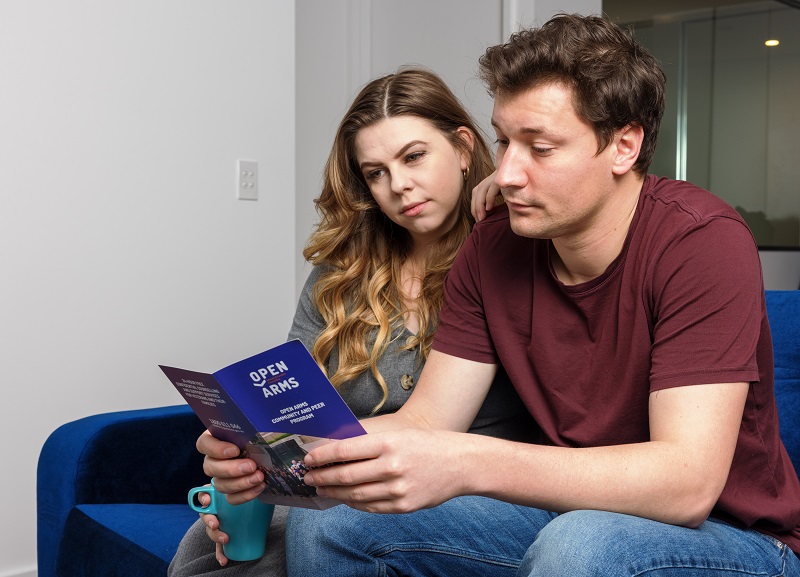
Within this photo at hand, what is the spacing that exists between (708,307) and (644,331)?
11cm

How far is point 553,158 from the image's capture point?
1.20 metres

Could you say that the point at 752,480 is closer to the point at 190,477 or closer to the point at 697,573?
the point at 697,573

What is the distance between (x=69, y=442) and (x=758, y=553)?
1.31 metres

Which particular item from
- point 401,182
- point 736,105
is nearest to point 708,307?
point 401,182

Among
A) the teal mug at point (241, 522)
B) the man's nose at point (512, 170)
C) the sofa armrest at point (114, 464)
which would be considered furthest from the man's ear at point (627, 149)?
the sofa armrest at point (114, 464)

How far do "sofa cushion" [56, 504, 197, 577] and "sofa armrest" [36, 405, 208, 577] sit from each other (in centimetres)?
7

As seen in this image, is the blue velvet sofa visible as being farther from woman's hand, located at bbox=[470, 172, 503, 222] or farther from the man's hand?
the man's hand

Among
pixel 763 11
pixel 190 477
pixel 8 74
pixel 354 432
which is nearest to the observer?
pixel 354 432

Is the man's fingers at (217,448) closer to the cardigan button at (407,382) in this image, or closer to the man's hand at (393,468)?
the man's hand at (393,468)

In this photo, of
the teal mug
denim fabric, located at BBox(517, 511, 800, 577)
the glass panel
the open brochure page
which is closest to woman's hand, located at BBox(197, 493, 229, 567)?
the teal mug

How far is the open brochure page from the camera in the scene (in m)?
0.97

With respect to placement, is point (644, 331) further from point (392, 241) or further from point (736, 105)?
point (736, 105)

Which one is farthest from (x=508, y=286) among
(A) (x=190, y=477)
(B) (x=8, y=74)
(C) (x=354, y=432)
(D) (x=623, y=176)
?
(B) (x=8, y=74)

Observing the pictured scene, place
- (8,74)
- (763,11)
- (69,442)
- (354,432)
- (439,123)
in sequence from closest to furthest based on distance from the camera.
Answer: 1. (354,432)
2. (439,123)
3. (69,442)
4. (8,74)
5. (763,11)
